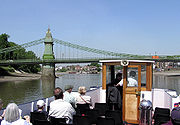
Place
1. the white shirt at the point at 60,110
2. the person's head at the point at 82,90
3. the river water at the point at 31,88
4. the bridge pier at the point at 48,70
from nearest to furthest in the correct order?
the white shirt at the point at 60,110 < the person's head at the point at 82,90 < the river water at the point at 31,88 < the bridge pier at the point at 48,70

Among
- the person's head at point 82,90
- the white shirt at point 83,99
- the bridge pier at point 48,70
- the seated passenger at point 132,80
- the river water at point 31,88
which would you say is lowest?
the river water at point 31,88

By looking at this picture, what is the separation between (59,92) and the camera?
135 inches

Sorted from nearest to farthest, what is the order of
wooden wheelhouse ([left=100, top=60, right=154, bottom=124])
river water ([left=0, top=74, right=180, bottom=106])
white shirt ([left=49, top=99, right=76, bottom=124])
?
1. white shirt ([left=49, top=99, right=76, bottom=124])
2. wooden wheelhouse ([left=100, top=60, right=154, bottom=124])
3. river water ([left=0, top=74, right=180, bottom=106])

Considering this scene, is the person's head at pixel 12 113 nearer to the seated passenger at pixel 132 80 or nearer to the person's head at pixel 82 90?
the person's head at pixel 82 90

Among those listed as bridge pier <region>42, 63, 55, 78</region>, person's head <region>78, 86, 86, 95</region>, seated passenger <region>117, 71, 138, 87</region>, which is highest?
seated passenger <region>117, 71, 138, 87</region>

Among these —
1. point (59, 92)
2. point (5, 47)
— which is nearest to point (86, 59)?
point (5, 47)

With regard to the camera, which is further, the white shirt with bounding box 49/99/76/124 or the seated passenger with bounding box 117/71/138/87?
the seated passenger with bounding box 117/71/138/87

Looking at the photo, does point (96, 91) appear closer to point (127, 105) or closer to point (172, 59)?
point (127, 105)

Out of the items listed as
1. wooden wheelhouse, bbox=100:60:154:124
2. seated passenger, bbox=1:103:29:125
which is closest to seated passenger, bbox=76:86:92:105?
wooden wheelhouse, bbox=100:60:154:124

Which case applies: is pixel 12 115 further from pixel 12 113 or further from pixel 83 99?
pixel 83 99

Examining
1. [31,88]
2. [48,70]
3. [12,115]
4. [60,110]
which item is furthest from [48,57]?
[12,115]

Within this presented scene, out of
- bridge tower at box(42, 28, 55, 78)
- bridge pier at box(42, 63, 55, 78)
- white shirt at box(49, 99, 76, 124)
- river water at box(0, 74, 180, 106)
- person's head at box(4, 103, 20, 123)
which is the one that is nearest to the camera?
person's head at box(4, 103, 20, 123)

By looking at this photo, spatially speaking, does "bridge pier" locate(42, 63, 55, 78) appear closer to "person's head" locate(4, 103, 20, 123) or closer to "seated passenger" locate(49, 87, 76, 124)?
"seated passenger" locate(49, 87, 76, 124)

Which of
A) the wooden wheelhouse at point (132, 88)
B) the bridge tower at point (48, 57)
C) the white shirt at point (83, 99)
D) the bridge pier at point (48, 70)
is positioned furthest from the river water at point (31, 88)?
the wooden wheelhouse at point (132, 88)
